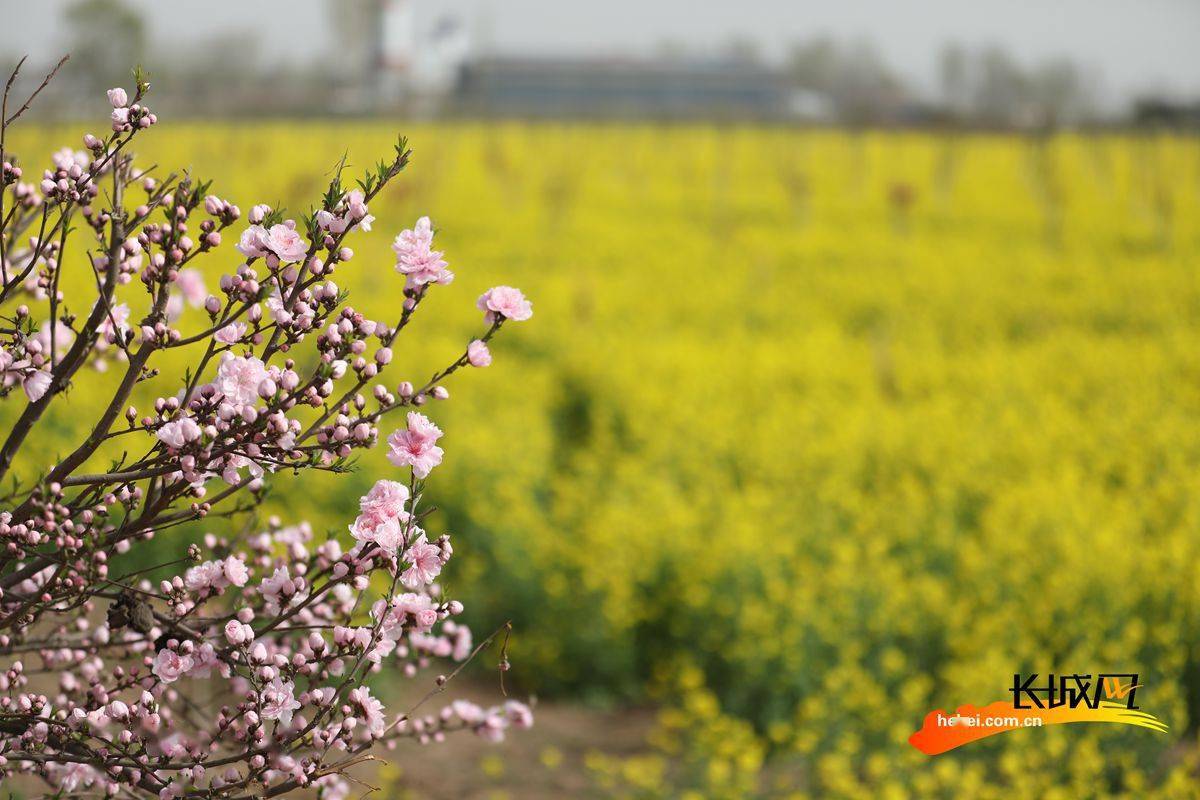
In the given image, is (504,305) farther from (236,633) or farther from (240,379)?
(236,633)

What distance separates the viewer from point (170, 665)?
1.63 m

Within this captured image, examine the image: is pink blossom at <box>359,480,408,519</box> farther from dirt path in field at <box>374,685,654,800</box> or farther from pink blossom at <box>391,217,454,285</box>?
dirt path in field at <box>374,685,654,800</box>

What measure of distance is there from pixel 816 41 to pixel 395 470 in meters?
64.6

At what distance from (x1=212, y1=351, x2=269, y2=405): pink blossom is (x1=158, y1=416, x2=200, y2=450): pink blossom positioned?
6 cm

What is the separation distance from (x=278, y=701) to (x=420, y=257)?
2.22 ft

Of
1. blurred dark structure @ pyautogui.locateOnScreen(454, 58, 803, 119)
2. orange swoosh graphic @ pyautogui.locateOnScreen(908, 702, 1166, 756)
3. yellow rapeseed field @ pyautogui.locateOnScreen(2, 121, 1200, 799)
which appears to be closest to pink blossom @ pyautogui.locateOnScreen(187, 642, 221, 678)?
yellow rapeseed field @ pyautogui.locateOnScreen(2, 121, 1200, 799)

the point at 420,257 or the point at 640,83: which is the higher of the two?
the point at 640,83

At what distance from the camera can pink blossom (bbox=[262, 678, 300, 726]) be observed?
5.25 ft

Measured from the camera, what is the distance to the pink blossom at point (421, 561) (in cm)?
160

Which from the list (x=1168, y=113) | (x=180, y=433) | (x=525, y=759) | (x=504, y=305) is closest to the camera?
(x=180, y=433)

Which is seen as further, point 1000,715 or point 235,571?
point 1000,715

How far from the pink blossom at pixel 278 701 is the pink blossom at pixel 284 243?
622 mm

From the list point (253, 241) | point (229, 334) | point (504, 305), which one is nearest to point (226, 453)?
point (229, 334)

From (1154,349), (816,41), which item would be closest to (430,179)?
(1154,349)
